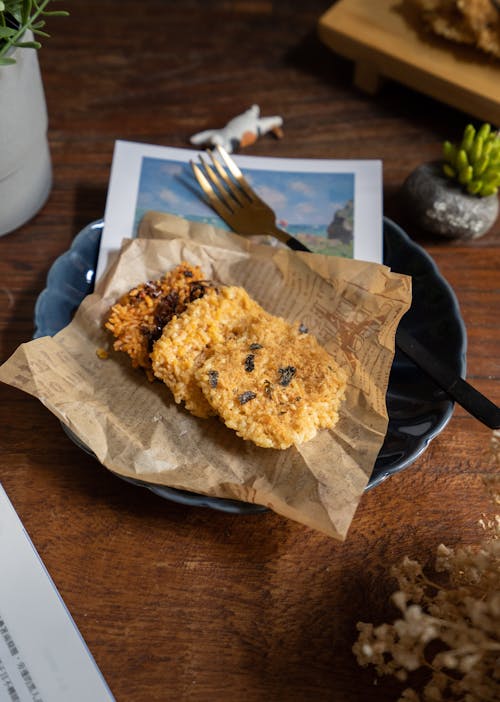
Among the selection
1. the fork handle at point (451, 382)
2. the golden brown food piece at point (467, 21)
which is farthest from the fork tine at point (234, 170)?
the golden brown food piece at point (467, 21)

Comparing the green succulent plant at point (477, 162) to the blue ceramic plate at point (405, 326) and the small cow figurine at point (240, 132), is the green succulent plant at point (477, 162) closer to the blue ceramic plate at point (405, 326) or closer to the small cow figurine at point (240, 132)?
the blue ceramic plate at point (405, 326)

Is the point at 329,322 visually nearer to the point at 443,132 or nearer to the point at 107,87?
the point at 443,132

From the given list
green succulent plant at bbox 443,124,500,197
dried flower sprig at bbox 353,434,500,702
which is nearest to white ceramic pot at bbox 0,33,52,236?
green succulent plant at bbox 443,124,500,197

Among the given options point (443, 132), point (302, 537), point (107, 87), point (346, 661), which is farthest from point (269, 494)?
point (107, 87)

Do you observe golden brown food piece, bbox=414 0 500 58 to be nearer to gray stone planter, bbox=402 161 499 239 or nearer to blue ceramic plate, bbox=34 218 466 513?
gray stone planter, bbox=402 161 499 239

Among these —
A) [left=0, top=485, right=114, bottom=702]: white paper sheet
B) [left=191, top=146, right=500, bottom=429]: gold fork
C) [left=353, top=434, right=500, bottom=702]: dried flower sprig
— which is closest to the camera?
[left=353, top=434, right=500, bottom=702]: dried flower sprig
